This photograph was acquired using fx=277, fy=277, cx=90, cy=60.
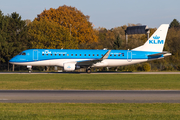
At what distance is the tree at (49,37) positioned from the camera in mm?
64625

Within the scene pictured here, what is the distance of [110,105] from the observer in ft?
47.5

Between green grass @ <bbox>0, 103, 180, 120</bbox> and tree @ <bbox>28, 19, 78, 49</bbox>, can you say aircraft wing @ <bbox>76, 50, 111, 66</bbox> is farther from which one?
green grass @ <bbox>0, 103, 180, 120</bbox>

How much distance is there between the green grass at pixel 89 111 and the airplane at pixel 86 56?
2932 centimetres

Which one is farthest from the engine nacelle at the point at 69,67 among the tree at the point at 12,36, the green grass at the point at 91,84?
the tree at the point at 12,36

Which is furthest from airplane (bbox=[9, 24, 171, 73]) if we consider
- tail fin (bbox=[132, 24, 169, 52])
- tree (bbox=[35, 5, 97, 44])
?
tree (bbox=[35, 5, 97, 44])

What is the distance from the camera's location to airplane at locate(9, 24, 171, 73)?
4434cm

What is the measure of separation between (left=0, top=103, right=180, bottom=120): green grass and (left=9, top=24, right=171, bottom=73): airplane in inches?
1154

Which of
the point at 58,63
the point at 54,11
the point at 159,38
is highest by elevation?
the point at 54,11

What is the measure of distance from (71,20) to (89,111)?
259 ft

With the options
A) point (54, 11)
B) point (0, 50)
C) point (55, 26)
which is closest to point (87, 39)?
point (54, 11)

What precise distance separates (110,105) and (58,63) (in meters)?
30.8

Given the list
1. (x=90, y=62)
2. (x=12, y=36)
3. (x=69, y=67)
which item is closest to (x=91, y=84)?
(x=69, y=67)

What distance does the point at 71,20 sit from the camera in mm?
90000

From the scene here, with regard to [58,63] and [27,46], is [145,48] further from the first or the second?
[27,46]
